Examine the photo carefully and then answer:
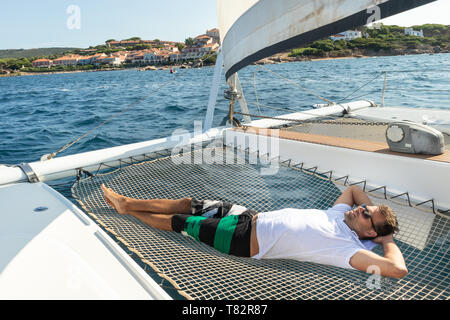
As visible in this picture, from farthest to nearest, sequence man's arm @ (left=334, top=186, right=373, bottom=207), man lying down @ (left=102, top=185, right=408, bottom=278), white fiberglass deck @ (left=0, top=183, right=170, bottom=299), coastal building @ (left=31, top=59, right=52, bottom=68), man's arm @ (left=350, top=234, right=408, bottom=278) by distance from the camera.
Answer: coastal building @ (left=31, top=59, right=52, bottom=68)
man's arm @ (left=334, top=186, right=373, bottom=207)
man lying down @ (left=102, top=185, right=408, bottom=278)
man's arm @ (left=350, top=234, right=408, bottom=278)
white fiberglass deck @ (left=0, top=183, right=170, bottom=299)

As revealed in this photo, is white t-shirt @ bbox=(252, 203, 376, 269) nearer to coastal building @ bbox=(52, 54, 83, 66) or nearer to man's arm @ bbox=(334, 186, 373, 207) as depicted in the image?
man's arm @ bbox=(334, 186, 373, 207)

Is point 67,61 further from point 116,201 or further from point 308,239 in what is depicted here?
point 308,239

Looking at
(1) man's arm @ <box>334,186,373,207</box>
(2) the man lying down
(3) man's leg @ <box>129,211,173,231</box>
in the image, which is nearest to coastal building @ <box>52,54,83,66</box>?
(3) man's leg @ <box>129,211,173,231</box>

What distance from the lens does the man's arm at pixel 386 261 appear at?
1.80 m

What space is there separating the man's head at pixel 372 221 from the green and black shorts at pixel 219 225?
0.66 m

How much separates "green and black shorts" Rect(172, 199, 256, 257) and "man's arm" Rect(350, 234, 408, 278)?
653 mm

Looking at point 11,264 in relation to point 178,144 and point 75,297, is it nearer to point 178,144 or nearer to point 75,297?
point 75,297

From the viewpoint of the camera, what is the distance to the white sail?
63.9 inches

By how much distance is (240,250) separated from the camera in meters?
2.18

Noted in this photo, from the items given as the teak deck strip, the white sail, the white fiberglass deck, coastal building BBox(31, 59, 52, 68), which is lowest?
the white fiberglass deck

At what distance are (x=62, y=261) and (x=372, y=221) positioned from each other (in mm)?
1776

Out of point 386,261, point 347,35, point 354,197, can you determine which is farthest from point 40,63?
point 386,261

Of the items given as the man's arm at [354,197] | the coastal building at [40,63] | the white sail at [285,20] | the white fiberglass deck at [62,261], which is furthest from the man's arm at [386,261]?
the coastal building at [40,63]

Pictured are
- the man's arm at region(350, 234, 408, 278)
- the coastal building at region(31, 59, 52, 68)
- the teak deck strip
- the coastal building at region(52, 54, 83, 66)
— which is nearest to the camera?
the man's arm at region(350, 234, 408, 278)
